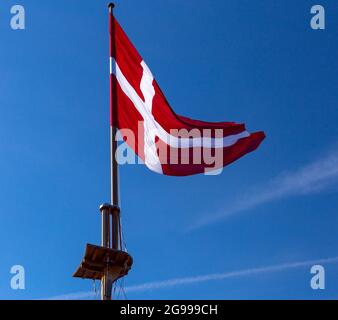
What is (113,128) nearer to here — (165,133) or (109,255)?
(165,133)

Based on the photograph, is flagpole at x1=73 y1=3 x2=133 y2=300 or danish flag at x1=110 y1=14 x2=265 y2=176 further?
danish flag at x1=110 y1=14 x2=265 y2=176

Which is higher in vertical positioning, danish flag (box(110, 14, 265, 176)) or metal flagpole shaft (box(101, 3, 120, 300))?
danish flag (box(110, 14, 265, 176))

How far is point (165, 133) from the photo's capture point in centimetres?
2384

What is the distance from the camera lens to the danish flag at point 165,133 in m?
23.2

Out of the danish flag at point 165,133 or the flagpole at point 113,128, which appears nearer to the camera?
the flagpole at point 113,128

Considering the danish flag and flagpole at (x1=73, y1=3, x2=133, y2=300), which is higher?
the danish flag

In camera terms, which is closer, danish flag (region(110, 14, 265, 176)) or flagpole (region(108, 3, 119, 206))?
flagpole (region(108, 3, 119, 206))

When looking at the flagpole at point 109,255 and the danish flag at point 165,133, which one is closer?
the flagpole at point 109,255

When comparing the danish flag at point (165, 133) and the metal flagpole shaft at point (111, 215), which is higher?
the danish flag at point (165, 133)

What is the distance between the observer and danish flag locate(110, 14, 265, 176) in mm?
23203
